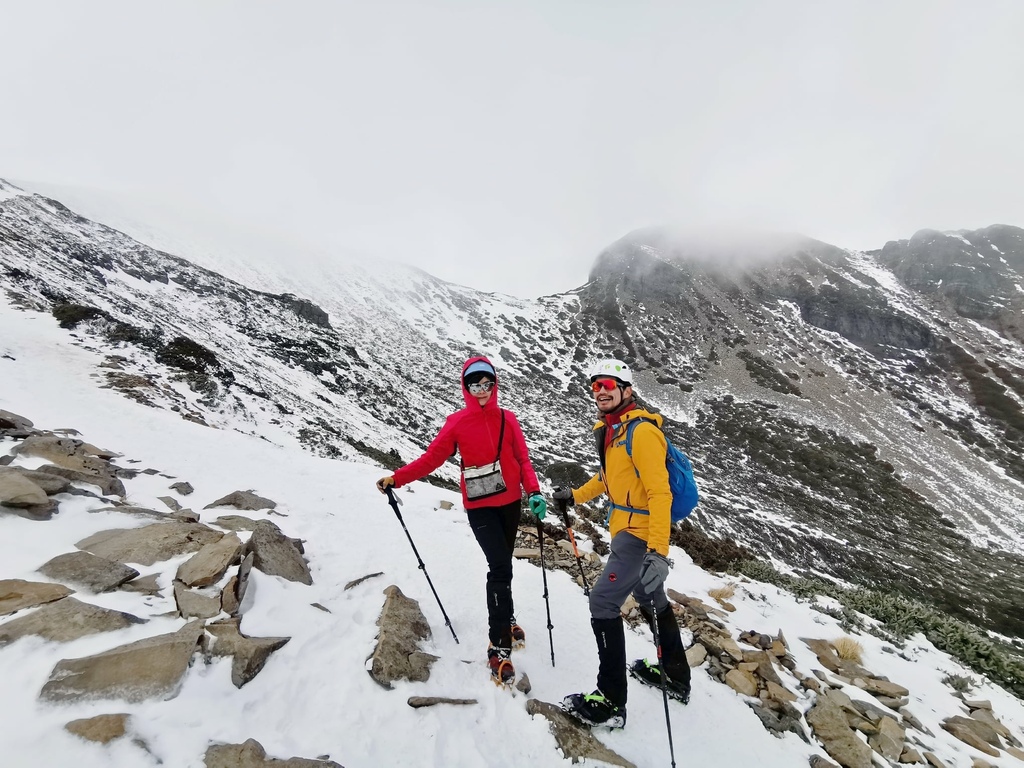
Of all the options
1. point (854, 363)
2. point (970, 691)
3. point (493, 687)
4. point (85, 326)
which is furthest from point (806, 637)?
point (854, 363)

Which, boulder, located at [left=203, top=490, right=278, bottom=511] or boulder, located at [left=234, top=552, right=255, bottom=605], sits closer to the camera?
boulder, located at [left=234, top=552, right=255, bottom=605]

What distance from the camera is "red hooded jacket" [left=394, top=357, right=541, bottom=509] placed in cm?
475

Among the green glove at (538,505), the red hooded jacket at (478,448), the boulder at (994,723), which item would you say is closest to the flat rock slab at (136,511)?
the red hooded jacket at (478,448)

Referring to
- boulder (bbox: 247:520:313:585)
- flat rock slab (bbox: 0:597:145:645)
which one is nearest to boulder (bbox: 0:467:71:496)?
boulder (bbox: 247:520:313:585)

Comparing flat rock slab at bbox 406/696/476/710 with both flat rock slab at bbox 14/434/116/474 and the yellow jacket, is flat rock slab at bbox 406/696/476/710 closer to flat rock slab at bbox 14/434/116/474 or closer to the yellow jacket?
the yellow jacket

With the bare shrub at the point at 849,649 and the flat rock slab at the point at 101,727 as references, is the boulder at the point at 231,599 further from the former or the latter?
the bare shrub at the point at 849,649

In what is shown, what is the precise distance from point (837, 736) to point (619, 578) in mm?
3121

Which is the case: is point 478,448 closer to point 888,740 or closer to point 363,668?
point 363,668

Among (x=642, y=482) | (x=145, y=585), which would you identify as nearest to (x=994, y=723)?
(x=642, y=482)

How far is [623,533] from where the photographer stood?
4.21 meters

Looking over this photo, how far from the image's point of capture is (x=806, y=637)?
686 centimetres

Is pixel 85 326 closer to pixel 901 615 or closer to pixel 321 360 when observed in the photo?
pixel 321 360

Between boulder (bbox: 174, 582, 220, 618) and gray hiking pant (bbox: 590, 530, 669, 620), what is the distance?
3572 mm

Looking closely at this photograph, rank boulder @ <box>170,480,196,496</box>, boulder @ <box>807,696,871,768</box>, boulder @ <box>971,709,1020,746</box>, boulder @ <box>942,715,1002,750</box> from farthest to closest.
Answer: boulder @ <box>170,480,196,496</box> < boulder @ <box>971,709,1020,746</box> < boulder @ <box>942,715,1002,750</box> < boulder @ <box>807,696,871,768</box>
